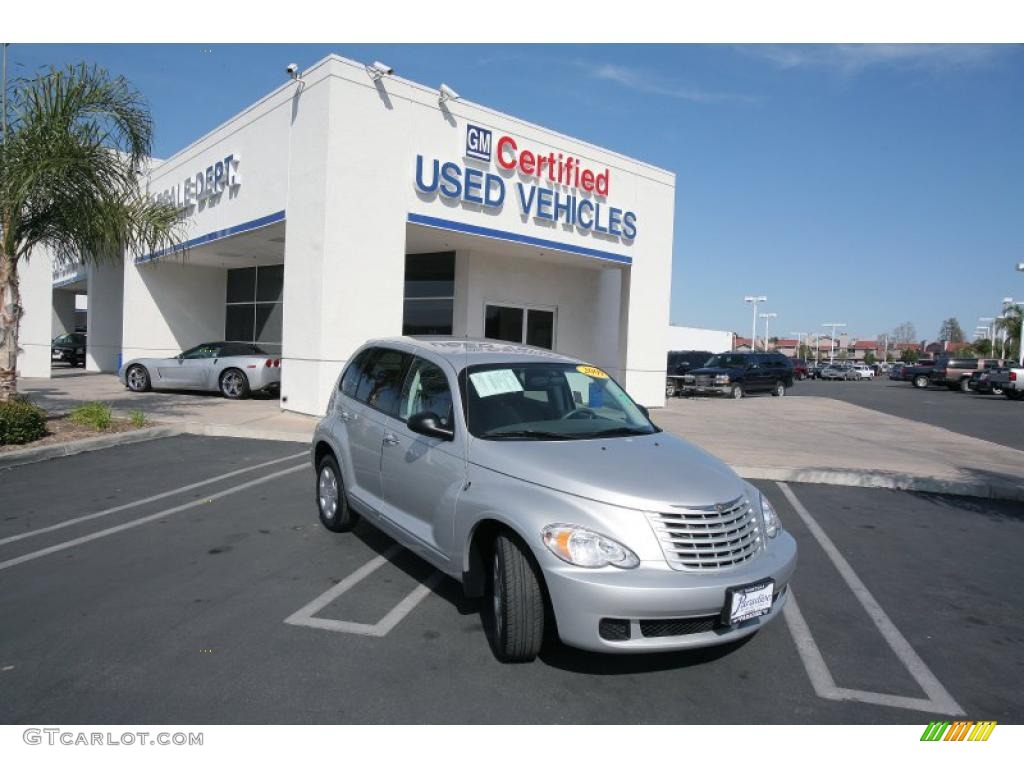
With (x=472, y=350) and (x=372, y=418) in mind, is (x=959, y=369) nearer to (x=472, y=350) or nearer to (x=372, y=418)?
(x=472, y=350)

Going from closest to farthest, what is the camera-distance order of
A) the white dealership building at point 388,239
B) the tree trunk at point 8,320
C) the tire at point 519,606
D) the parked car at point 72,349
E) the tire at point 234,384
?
the tire at point 519,606, the tree trunk at point 8,320, the white dealership building at point 388,239, the tire at point 234,384, the parked car at point 72,349

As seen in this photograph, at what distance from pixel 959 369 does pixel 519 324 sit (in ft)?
101

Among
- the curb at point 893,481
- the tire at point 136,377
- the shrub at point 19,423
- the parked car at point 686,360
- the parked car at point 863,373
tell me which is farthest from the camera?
the parked car at point 863,373

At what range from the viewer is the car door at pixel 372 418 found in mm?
5152

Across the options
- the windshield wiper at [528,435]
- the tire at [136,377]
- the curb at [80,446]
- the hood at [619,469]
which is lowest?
the curb at [80,446]

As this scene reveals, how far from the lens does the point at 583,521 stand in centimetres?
341

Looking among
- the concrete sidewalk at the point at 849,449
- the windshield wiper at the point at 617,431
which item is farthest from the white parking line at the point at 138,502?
the concrete sidewalk at the point at 849,449

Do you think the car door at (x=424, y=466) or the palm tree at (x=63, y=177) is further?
the palm tree at (x=63, y=177)

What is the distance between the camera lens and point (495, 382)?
181 inches

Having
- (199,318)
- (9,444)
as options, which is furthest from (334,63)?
(199,318)

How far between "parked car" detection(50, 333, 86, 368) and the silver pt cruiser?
2895cm

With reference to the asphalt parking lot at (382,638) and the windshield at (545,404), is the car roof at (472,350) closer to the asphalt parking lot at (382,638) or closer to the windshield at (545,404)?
the windshield at (545,404)

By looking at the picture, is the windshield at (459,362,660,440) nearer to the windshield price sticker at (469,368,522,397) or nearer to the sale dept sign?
the windshield price sticker at (469,368,522,397)

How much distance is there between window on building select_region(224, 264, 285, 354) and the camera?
64.0 feet
